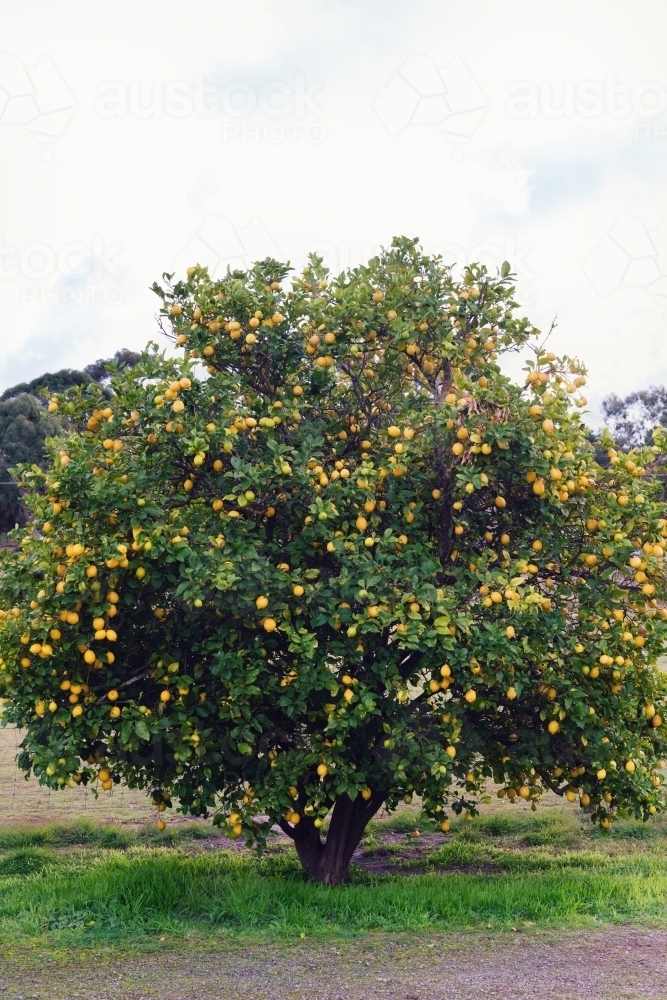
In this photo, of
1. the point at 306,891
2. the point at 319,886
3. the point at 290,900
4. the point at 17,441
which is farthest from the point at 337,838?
the point at 17,441

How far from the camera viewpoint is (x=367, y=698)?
19.4 ft

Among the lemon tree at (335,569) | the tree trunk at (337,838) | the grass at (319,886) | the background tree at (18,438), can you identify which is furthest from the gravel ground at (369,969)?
the background tree at (18,438)

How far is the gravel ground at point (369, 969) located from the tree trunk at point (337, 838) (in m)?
1.09

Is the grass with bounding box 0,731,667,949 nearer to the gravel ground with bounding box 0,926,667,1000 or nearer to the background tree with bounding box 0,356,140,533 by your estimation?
the gravel ground with bounding box 0,926,667,1000

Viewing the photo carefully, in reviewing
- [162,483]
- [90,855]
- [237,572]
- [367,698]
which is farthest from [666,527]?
[90,855]

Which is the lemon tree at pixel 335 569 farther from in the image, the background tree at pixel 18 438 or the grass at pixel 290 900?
the background tree at pixel 18 438

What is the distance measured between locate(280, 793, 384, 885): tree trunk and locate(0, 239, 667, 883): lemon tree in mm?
296

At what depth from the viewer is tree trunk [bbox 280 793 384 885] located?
6.94m

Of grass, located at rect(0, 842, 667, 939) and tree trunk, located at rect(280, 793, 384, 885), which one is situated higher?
tree trunk, located at rect(280, 793, 384, 885)

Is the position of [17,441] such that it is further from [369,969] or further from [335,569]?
[369,969]

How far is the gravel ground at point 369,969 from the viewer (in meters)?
5.09

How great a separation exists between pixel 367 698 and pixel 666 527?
7.05ft

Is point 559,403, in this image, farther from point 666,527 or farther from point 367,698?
point 367,698

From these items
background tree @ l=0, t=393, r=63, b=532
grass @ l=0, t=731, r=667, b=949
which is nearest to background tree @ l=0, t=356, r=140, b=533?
background tree @ l=0, t=393, r=63, b=532
